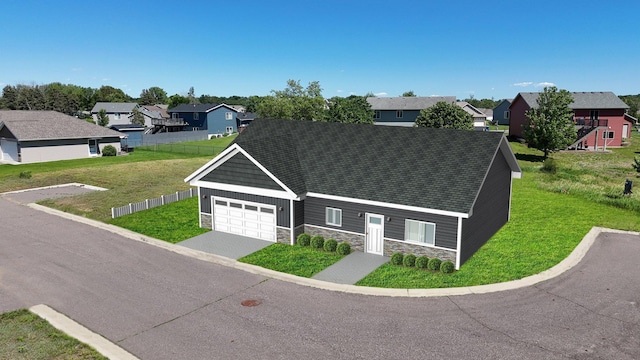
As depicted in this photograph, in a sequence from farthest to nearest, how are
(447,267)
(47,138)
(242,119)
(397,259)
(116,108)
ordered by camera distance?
(116,108)
(242,119)
(47,138)
(397,259)
(447,267)

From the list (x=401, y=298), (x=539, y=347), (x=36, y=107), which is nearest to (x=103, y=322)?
(x=401, y=298)

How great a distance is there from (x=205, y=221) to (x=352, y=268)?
9.64m

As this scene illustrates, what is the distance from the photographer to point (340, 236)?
2108cm

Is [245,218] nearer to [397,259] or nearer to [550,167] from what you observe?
[397,259]

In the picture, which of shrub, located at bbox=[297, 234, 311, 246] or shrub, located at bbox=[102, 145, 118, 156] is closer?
shrub, located at bbox=[297, 234, 311, 246]

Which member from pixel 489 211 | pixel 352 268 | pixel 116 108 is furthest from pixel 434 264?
pixel 116 108

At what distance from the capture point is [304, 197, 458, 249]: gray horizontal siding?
18.5 metres

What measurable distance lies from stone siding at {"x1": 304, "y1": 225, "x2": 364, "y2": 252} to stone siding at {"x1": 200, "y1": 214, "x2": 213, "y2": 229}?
18.9ft

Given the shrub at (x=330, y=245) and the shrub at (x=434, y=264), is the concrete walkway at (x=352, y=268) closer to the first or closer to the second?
the shrub at (x=330, y=245)

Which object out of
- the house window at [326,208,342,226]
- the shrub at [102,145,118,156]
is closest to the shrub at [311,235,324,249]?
the house window at [326,208,342,226]

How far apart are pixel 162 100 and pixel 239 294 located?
197 m

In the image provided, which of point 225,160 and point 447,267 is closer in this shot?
point 447,267

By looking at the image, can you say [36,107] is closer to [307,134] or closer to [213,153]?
[213,153]

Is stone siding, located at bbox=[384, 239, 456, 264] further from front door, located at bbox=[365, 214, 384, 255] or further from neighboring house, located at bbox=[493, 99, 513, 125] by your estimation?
neighboring house, located at bbox=[493, 99, 513, 125]
